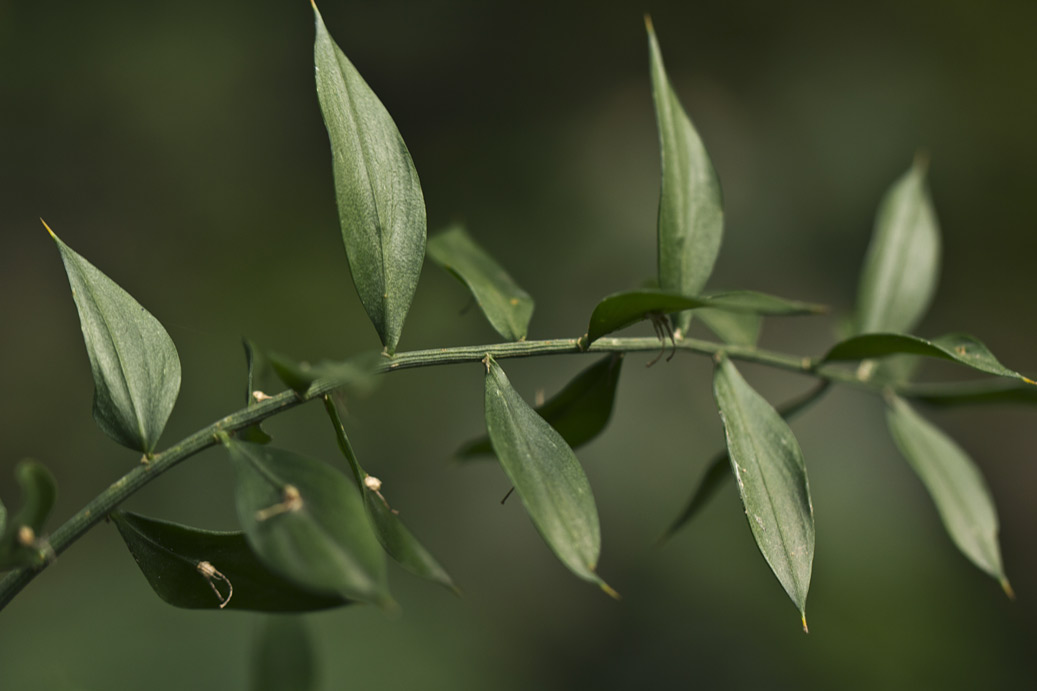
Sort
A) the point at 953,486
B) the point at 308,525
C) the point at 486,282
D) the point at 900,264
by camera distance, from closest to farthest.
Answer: the point at 308,525, the point at 486,282, the point at 953,486, the point at 900,264

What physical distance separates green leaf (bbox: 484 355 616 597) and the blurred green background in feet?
4.43

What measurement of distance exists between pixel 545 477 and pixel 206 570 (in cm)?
19

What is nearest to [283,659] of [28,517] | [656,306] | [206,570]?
[206,570]

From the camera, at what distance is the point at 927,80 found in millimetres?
2229

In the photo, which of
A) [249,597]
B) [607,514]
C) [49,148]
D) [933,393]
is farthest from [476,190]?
[249,597]

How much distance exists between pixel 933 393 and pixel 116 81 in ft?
6.61

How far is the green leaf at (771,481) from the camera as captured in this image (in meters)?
0.47

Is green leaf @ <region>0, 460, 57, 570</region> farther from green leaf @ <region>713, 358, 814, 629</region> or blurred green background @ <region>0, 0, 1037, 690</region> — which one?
blurred green background @ <region>0, 0, 1037, 690</region>

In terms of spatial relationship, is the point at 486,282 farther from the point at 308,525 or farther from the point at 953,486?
the point at 953,486

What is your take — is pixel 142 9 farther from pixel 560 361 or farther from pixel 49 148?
pixel 560 361

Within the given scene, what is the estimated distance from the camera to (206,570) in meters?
0.44

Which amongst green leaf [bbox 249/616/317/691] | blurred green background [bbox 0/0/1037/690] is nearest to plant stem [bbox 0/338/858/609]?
green leaf [bbox 249/616/317/691]

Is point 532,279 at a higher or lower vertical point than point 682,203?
lower

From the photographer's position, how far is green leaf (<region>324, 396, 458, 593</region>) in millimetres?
390
